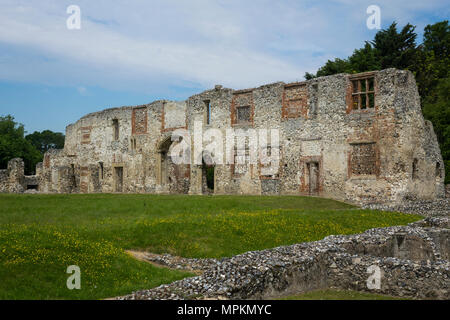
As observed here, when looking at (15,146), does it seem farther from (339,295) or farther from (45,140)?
(339,295)

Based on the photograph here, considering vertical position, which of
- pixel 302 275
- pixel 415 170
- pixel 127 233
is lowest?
pixel 302 275

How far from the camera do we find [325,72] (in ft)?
156

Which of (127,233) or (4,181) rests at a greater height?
(4,181)

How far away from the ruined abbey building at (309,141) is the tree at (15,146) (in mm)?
26600

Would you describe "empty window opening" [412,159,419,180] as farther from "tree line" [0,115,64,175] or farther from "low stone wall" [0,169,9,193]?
"tree line" [0,115,64,175]

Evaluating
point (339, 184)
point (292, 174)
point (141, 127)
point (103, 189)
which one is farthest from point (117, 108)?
point (339, 184)

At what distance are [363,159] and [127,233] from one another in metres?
16.5

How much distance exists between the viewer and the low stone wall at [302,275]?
916 centimetres

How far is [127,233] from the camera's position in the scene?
14.7 meters

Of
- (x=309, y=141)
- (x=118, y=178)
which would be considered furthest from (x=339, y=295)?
(x=118, y=178)

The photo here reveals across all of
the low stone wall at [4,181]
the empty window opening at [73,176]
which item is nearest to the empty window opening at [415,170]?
the empty window opening at [73,176]

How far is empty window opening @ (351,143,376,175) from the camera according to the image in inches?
1030

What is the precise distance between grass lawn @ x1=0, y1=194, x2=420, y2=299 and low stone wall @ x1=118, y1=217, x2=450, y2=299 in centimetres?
103
